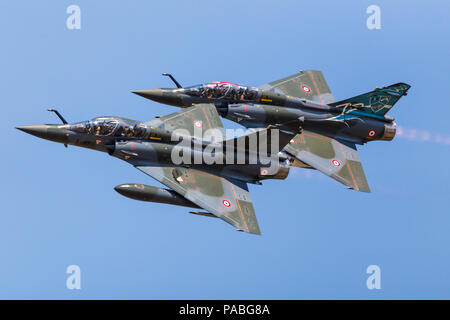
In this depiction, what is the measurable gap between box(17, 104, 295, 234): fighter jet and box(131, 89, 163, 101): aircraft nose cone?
2761 millimetres

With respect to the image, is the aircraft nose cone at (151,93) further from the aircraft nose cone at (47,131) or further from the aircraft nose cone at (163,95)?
the aircraft nose cone at (47,131)

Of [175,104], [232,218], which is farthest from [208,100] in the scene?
[232,218]

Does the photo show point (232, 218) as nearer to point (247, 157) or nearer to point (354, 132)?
point (247, 157)

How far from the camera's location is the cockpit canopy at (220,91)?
5300 centimetres

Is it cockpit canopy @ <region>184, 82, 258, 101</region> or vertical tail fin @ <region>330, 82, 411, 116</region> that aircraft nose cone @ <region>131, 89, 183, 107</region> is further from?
vertical tail fin @ <region>330, 82, 411, 116</region>

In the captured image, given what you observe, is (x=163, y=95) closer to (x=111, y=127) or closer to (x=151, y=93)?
(x=151, y=93)

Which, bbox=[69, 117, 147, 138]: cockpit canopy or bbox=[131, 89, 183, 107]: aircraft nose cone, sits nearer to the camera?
bbox=[69, 117, 147, 138]: cockpit canopy

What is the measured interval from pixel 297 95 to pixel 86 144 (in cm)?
1308

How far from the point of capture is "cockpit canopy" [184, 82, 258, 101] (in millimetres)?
53000

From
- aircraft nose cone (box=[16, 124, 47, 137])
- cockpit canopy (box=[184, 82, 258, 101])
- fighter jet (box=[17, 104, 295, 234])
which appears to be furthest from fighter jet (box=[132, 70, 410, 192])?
aircraft nose cone (box=[16, 124, 47, 137])

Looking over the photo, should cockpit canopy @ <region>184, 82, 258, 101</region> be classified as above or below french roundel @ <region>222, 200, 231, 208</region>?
above

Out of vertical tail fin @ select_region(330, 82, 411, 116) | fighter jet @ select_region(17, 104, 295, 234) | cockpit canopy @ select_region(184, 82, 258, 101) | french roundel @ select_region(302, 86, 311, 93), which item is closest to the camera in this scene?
fighter jet @ select_region(17, 104, 295, 234)

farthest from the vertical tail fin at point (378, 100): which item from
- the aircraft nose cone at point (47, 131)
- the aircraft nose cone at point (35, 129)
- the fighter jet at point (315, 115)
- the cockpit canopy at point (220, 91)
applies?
the aircraft nose cone at point (35, 129)

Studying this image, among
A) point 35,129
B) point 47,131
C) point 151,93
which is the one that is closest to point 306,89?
point 151,93
